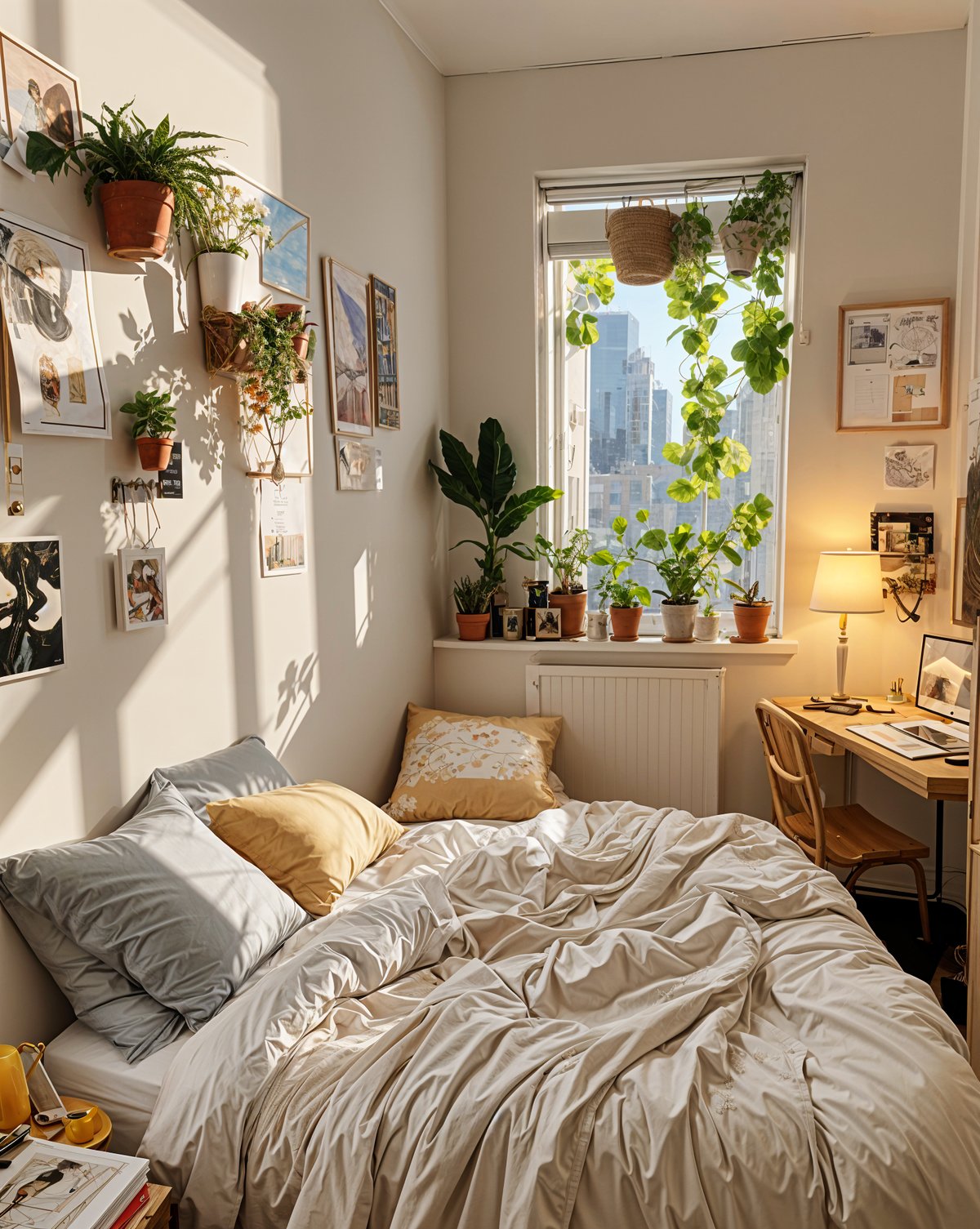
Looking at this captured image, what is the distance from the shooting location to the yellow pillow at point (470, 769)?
10.2ft

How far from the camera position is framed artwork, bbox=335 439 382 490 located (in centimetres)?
298

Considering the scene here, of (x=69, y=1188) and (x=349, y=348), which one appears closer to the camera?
(x=69, y=1188)

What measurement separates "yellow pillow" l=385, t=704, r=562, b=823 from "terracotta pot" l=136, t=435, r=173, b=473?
1.58m

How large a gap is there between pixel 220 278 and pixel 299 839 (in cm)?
133

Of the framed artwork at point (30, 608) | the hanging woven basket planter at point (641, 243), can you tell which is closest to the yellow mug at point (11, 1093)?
the framed artwork at point (30, 608)

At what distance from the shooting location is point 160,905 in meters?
1.77

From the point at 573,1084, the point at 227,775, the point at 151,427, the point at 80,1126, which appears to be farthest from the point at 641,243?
the point at 80,1126

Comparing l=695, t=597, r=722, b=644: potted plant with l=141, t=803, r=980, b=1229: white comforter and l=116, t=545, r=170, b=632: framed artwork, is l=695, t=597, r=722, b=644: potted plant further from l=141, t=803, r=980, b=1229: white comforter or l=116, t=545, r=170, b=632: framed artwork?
l=116, t=545, r=170, b=632: framed artwork

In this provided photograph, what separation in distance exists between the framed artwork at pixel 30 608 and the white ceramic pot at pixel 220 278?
0.75 meters

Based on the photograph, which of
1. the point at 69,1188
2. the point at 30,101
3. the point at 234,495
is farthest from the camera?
the point at 234,495

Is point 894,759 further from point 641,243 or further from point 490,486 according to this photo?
point 641,243

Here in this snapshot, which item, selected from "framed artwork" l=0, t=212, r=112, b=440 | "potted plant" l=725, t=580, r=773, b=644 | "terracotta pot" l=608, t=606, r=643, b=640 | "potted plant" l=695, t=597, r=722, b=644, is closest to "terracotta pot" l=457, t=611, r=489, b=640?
"terracotta pot" l=608, t=606, r=643, b=640

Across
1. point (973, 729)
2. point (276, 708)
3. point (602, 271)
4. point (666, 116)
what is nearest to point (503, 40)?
point (666, 116)

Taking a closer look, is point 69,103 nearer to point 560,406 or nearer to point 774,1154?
point 774,1154
